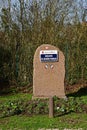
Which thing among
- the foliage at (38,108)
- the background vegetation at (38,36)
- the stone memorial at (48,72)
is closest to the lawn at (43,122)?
the foliage at (38,108)

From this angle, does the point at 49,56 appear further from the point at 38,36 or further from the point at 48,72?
the point at 38,36

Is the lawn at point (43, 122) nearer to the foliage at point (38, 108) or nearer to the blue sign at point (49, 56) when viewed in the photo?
the foliage at point (38, 108)

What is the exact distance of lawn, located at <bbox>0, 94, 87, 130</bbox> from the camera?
8.16 metres

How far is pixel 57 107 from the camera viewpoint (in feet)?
31.9

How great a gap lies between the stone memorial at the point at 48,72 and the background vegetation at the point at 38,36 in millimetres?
3852

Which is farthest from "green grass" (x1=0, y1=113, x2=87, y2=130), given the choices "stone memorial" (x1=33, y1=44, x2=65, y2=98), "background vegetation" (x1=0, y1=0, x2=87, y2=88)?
"background vegetation" (x1=0, y1=0, x2=87, y2=88)

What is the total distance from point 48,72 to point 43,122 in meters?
3.34

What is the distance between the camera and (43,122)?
855 cm

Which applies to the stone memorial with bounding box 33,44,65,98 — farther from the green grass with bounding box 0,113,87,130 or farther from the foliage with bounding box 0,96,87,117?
the green grass with bounding box 0,113,87,130

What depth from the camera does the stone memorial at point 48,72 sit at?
11.6 metres

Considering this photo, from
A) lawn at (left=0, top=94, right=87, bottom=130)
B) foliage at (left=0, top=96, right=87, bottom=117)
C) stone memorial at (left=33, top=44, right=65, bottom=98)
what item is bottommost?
lawn at (left=0, top=94, right=87, bottom=130)

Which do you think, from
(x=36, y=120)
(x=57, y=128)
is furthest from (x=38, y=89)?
(x=57, y=128)

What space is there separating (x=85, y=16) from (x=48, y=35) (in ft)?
7.65

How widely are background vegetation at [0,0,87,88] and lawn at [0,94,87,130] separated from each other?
6.57 m
